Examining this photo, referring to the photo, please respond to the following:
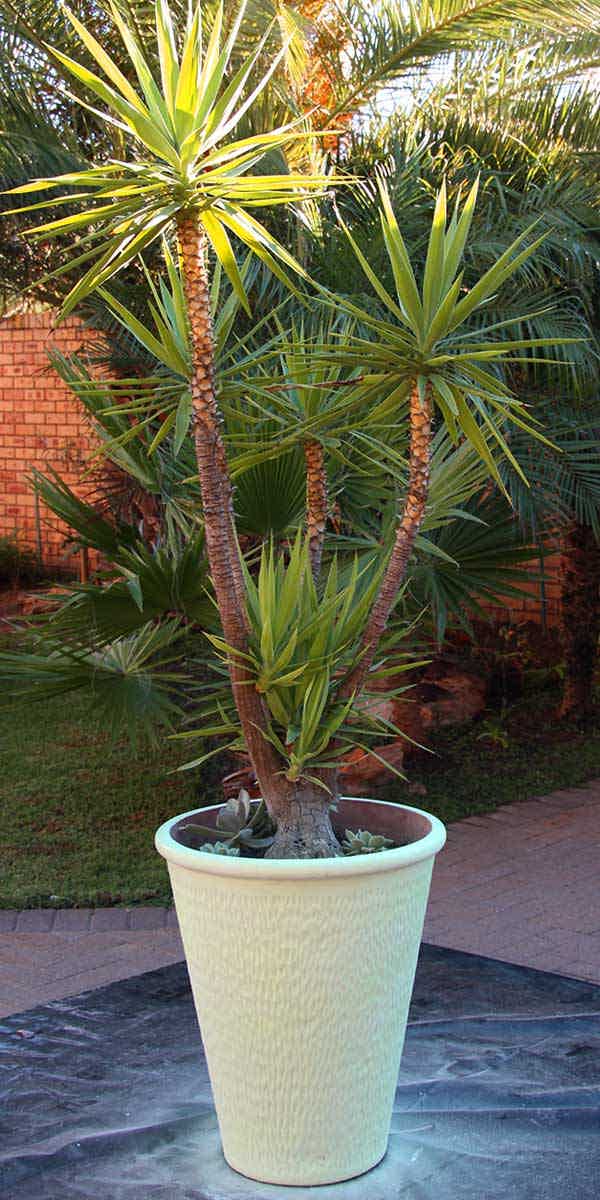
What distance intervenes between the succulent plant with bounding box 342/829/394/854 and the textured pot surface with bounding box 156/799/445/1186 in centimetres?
13

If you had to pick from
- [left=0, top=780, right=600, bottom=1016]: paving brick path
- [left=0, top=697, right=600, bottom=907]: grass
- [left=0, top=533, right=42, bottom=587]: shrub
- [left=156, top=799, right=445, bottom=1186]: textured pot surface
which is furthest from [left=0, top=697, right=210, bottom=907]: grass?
[left=0, top=533, right=42, bottom=587]: shrub

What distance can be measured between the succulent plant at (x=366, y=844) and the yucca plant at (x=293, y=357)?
42 millimetres

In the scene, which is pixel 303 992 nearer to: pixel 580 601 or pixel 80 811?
pixel 80 811

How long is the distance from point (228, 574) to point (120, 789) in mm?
4164

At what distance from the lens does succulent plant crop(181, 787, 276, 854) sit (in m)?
2.87

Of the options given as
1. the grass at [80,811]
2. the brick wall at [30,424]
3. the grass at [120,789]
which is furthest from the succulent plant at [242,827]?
the brick wall at [30,424]

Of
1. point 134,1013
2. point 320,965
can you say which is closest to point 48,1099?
point 134,1013

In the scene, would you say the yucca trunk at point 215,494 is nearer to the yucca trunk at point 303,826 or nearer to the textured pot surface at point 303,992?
the yucca trunk at point 303,826

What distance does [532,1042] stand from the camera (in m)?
3.32

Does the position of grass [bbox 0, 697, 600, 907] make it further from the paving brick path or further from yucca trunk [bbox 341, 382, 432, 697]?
yucca trunk [bbox 341, 382, 432, 697]

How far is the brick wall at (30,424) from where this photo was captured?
36.7 feet

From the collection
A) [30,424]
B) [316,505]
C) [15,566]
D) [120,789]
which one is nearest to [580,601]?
[120,789]

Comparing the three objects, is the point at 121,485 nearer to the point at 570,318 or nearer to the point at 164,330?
the point at 570,318

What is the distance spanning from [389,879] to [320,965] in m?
0.22
